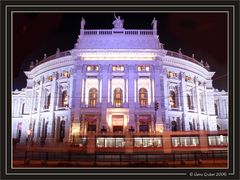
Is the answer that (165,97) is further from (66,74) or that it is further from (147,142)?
(66,74)

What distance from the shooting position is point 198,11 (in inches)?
330

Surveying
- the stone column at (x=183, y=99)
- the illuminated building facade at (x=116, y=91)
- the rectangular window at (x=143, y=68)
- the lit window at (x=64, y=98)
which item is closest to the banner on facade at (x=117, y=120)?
the illuminated building facade at (x=116, y=91)

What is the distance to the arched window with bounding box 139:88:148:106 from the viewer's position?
2167 cm

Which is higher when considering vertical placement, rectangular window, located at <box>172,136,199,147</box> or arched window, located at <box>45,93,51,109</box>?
arched window, located at <box>45,93,51,109</box>

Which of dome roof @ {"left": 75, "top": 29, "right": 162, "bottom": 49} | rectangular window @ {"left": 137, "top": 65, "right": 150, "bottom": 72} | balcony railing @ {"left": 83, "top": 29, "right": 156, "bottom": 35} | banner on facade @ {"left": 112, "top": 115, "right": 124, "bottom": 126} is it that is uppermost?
balcony railing @ {"left": 83, "top": 29, "right": 156, "bottom": 35}

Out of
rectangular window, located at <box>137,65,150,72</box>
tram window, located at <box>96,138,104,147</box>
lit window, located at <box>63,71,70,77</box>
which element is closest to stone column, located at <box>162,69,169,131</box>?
rectangular window, located at <box>137,65,150,72</box>

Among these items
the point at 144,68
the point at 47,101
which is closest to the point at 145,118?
the point at 144,68

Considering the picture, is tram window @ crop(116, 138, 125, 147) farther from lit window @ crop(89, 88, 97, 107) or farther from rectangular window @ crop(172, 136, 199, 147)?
lit window @ crop(89, 88, 97, 107)

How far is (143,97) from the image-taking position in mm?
21906

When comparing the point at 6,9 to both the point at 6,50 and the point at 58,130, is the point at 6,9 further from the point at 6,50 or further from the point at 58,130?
the point at 58,130

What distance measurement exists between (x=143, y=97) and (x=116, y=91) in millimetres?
2190

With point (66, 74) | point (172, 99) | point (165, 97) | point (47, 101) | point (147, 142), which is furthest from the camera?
point (47, 101)

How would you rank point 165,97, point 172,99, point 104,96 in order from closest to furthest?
point 104,96, point 165,97, point 172,99

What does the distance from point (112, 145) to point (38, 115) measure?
9.38 meters
